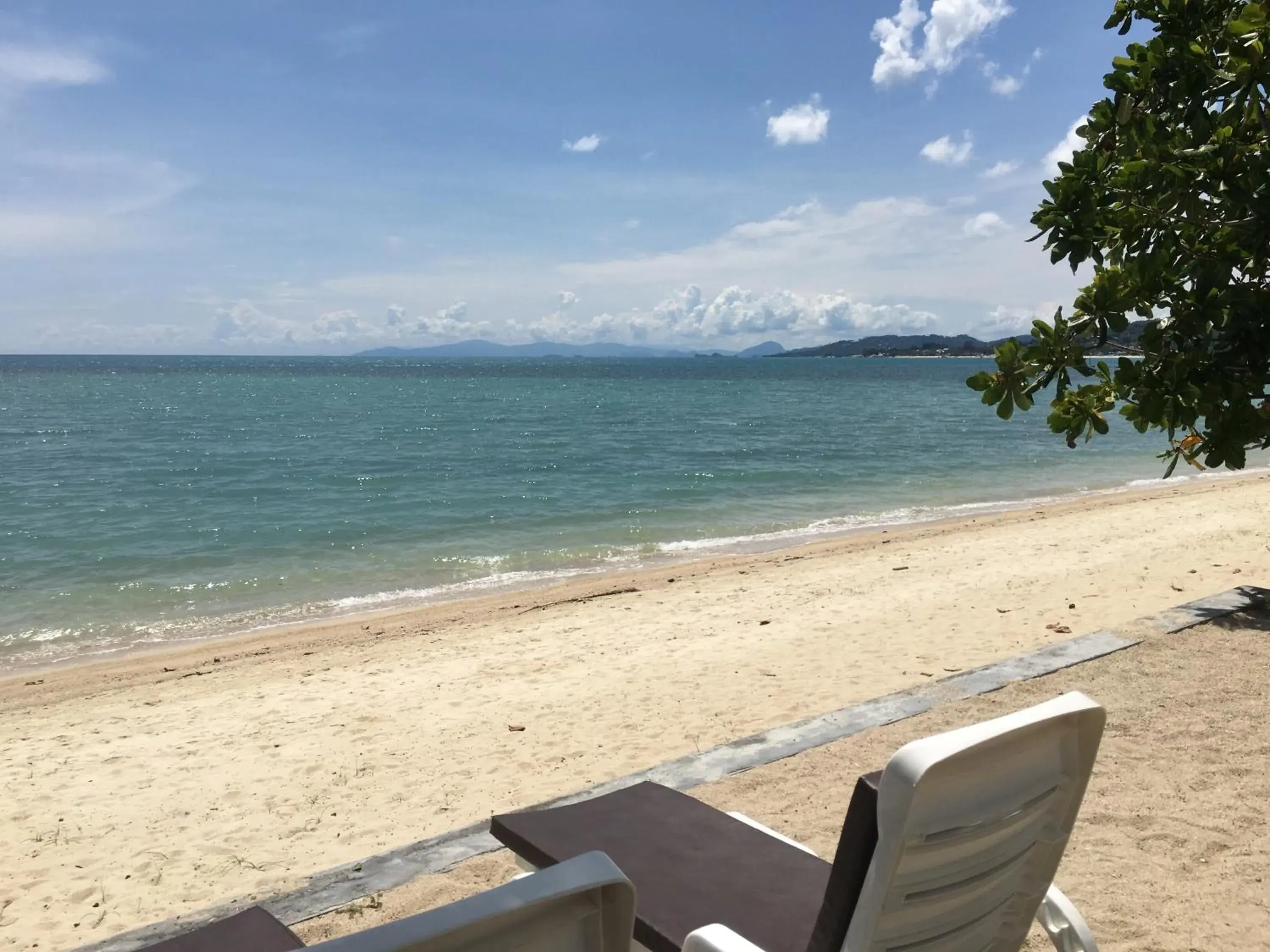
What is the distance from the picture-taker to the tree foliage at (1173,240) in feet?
10.8

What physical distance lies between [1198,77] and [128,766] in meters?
7.05

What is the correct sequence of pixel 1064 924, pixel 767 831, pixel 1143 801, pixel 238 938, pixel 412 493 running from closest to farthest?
pixel 238 938, pixel 1064 924, pixel 767 831, pixel 1143 801, pixel 412 493

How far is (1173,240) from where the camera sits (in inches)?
144

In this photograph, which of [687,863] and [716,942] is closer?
[716,942]

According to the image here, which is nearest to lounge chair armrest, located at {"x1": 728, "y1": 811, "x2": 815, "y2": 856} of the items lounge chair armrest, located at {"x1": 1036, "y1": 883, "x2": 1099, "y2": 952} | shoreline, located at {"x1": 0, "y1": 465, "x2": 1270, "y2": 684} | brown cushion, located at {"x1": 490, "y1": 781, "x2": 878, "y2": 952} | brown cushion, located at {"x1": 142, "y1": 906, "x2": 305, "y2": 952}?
brown cushion, located at {"x1": 490, "y1": 781, "x2": 878, "y2": 952}

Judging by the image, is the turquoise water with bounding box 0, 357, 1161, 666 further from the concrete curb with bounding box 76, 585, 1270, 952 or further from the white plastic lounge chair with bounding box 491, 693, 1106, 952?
the white plastic lounge chair with bounding box 491, 693, 1106, 952

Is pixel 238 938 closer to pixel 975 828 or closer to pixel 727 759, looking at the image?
pixel 975 828

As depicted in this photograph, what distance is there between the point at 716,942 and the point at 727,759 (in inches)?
102

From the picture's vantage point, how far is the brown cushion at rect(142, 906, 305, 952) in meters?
2.39

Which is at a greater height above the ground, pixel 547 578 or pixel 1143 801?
pixel 1143 801

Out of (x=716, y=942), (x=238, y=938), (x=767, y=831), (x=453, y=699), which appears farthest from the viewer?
(x=453, y=699)

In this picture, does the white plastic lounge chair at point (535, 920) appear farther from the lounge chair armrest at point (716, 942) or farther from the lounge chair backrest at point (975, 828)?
the lounge chair armrest at point (716, 942)

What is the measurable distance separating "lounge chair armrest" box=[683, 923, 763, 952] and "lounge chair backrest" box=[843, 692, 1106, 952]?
1.06 feet

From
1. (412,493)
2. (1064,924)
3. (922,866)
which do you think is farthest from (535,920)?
(412,493)
